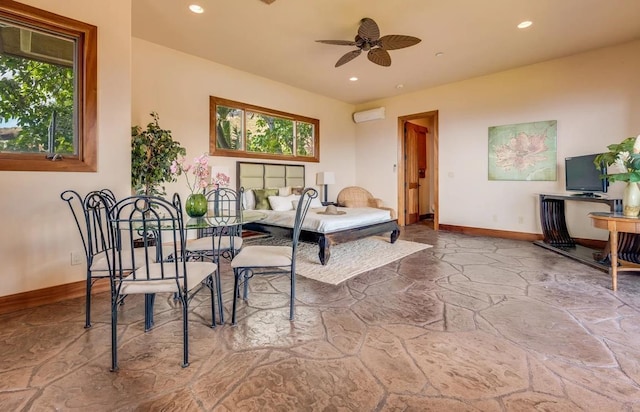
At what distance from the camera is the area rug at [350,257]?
337cm

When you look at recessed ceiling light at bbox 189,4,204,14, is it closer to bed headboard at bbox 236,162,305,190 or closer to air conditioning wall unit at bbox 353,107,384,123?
bed headboard at bbox 236,162,305,190

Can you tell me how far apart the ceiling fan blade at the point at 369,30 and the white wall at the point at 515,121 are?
3.24 meters

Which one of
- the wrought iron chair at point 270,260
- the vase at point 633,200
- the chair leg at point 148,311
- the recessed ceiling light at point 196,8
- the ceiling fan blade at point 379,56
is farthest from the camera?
the ceiling fan blade at point 379,56

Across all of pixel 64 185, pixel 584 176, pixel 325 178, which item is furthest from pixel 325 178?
pixel 64 185

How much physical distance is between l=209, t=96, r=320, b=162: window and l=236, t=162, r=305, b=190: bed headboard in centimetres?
21

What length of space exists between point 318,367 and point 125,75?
10.3ft

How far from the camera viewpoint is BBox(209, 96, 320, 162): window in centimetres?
514

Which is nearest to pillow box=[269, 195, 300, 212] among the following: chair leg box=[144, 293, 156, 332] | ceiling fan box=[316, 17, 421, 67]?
ceiling fan box=[316, 17, 421, 67]

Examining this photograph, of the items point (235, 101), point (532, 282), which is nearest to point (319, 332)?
point (532, 282)

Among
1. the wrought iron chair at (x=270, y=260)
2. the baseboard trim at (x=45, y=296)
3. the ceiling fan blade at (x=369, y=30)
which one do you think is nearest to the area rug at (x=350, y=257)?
the wrought iron chair at (x=270, y=260)

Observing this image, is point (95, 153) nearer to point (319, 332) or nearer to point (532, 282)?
point (319, 332)

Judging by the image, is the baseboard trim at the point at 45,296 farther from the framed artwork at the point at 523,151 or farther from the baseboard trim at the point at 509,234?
the framed artwork at the point at 523,151

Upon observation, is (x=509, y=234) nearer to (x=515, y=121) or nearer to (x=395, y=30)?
(x=515, y=121)

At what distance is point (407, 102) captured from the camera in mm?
6770
